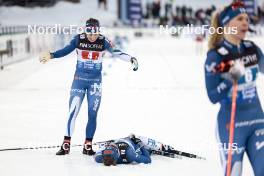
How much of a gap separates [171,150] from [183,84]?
8.55m

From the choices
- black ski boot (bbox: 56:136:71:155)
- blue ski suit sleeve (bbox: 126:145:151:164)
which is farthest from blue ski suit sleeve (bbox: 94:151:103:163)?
black ski boot (bbox: 56:136:71:155)

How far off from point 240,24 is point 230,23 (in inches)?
3.3

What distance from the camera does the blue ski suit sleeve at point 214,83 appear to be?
3.91 metres

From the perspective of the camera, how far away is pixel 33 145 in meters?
7.70

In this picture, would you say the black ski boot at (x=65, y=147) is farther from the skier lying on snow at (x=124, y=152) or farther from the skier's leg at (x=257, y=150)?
the skier's leg at (x=257, y=150)

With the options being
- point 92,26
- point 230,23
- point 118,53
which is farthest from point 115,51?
point 230,23

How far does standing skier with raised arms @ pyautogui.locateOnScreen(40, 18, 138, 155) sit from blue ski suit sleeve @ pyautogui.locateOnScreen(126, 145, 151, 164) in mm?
787

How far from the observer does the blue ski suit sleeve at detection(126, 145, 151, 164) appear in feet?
21.1

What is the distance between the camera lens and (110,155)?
6.32m

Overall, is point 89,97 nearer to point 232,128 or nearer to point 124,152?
point 124,152

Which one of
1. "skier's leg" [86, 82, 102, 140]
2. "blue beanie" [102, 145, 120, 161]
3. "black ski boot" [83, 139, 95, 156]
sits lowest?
"black ski boot" [83, 139, 95, 156]

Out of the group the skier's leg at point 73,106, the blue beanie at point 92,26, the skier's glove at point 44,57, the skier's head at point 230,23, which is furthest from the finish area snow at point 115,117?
the skier's head at point 230,23

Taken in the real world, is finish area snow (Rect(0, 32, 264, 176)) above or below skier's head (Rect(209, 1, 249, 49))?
below

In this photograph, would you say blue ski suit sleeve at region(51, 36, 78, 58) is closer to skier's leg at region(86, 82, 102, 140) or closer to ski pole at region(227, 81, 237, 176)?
skier's leg at region(86, 82, 102, 140)
